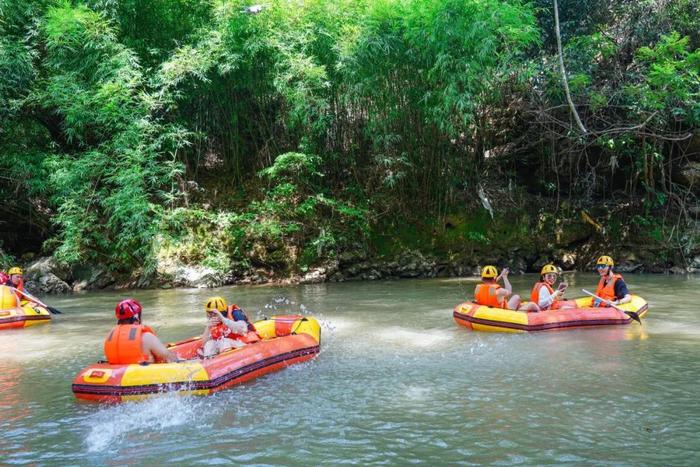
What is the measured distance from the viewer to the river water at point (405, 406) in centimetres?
342

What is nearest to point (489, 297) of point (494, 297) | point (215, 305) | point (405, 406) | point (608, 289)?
point (494, 297)

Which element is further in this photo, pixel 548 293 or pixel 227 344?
pixel 548 293

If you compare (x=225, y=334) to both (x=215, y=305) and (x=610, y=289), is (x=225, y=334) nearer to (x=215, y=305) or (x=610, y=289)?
(x=215, y=305)

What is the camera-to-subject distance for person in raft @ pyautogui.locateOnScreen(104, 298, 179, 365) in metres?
4.68

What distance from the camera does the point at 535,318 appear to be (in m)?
6.60

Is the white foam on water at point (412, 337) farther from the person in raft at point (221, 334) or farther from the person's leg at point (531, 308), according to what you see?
the person in raft at point (221, 334)

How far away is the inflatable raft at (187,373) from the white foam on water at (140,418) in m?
0.10

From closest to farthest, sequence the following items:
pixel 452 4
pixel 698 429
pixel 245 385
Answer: pixel 698 429, pixel 245 385, pixel 452 4

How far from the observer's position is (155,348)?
476cm

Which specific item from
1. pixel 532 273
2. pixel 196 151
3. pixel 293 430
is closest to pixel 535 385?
pixel 293 430

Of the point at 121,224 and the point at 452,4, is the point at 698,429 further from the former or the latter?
the point at 121,224

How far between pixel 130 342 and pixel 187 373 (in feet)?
1.75

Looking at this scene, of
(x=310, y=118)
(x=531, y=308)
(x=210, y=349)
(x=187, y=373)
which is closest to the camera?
(x=187, y=373)

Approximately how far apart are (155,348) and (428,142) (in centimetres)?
875
